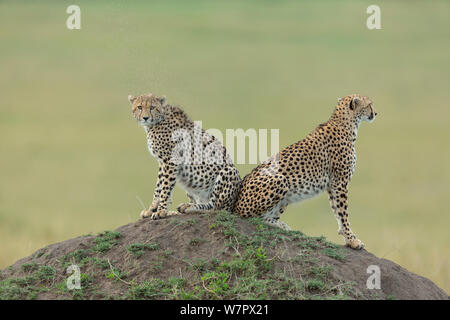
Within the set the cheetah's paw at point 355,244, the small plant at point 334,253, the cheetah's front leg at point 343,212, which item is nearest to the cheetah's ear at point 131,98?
the cheetah's front leg at point 343,212

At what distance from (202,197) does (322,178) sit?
1546mm

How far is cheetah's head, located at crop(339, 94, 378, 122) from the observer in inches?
357

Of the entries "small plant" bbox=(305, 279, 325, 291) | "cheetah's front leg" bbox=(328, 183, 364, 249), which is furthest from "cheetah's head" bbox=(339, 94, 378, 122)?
"small plant" bbox=(305, 279, 325, 291)

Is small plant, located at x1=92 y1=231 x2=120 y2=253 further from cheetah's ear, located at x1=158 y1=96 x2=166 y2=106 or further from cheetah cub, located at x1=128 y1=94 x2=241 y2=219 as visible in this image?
cheetah's ear, located at x1=158 y1=96 x2=166 y2=106

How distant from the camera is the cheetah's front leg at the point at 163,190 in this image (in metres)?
8.32

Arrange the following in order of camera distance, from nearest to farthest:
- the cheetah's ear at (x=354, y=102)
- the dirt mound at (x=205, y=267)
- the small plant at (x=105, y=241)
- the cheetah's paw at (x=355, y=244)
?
the dirt mound at (x=205, y=267)
the small plant at (x=105, y=241)
the cheetah's paw at (x=355, y=244)
the cheetah's ear at (x=354, y=102)

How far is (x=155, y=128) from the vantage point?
8.55 metres

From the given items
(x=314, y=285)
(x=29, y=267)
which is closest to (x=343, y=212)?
(x=314, y=285)

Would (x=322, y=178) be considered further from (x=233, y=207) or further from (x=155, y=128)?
(x=155, y=128)

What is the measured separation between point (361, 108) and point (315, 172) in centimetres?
112

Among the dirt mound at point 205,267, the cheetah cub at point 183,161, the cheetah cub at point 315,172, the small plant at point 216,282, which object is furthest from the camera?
the cheetah cub at point 315,172

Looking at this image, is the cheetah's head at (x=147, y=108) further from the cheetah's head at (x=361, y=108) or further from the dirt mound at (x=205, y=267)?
the cheetah's head at (x=361, y=108)

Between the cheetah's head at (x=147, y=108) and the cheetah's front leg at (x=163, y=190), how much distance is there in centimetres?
57
